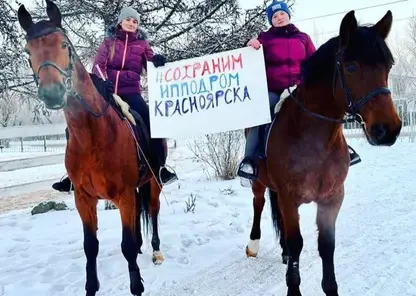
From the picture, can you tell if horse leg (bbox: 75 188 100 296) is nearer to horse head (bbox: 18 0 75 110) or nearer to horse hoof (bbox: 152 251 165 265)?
horse hoof (bbox: 152 251 165 265)

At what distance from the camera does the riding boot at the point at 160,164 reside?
173 inches

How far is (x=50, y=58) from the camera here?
2.69m

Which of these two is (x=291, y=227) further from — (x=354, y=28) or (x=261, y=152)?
(x=354, y=28)

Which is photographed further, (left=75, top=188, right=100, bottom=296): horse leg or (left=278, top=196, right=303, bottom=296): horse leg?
(left=75, top=188, right=100, bottom=296): horse leg

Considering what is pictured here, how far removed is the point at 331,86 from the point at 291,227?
4.18 ft

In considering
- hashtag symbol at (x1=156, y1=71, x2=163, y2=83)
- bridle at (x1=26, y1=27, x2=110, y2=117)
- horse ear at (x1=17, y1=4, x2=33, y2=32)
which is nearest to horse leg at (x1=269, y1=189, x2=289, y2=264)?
hashtag symbol at (x1=156, y1=71, x2=163, y2=83)

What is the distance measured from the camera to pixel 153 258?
4559 millimetres

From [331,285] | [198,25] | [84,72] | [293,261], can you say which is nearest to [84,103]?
[84,72]

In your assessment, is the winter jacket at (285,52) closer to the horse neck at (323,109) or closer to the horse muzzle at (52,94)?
the horse neck at (323,109)

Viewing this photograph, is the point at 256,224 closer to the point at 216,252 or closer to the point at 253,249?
the point at 253,249

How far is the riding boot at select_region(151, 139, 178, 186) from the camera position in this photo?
4.41 m

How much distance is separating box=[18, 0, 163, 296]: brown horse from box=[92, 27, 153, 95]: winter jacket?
2.41ft

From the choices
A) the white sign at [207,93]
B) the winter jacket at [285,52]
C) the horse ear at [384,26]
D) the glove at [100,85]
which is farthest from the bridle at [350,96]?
the glove at [100,85]

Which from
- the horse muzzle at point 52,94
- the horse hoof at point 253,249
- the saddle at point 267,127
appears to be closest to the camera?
the horse muzzle at point 52,94
